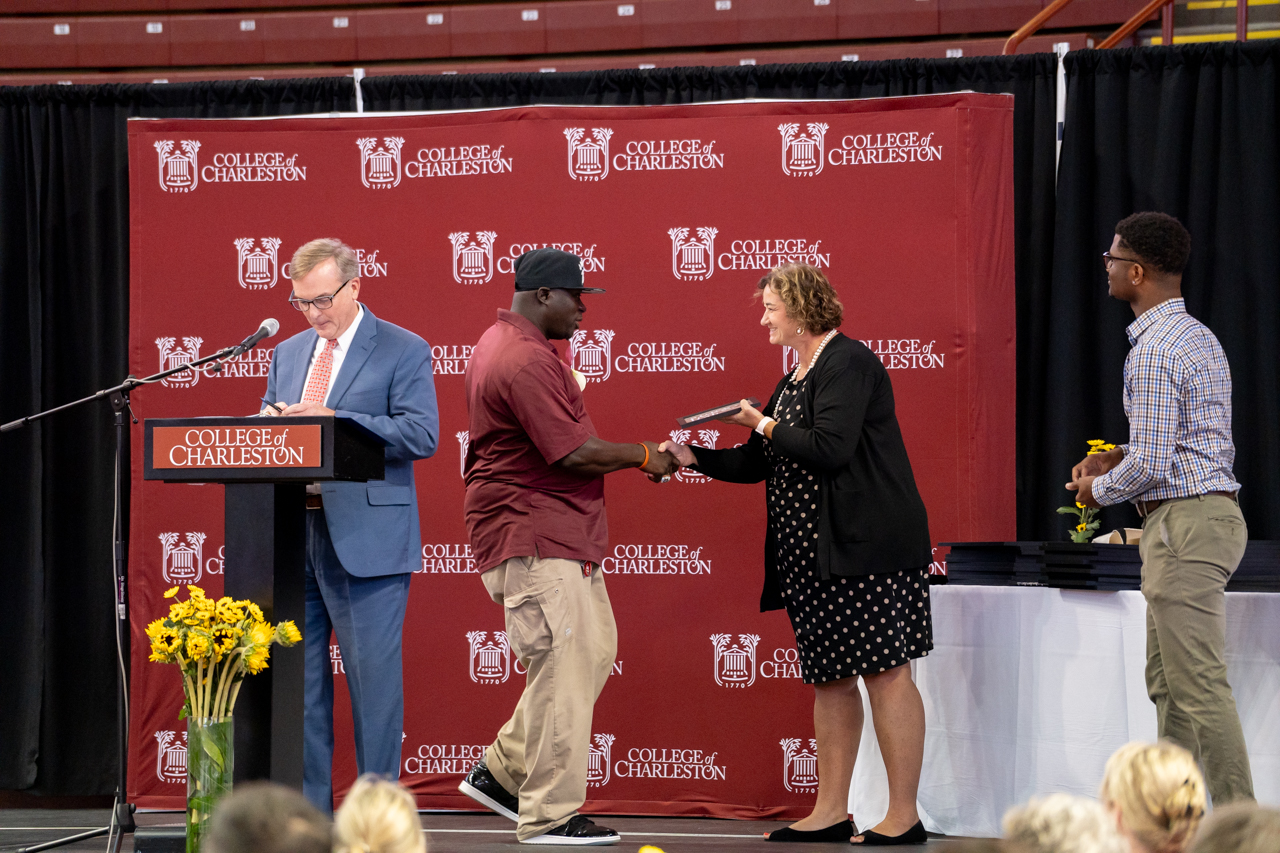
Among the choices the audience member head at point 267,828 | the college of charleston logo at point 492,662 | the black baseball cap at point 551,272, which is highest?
the black baseball cap at point 551,272

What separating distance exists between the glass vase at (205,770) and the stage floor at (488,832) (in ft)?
3.49

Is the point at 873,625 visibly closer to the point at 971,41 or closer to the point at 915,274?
the point at 915,274

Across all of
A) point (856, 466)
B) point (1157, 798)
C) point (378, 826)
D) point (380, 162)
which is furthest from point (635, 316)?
point (378, 826)

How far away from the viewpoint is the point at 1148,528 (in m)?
3.27

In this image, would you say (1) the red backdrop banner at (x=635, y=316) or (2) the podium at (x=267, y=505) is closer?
(2) the podium at (x=267, y=505)

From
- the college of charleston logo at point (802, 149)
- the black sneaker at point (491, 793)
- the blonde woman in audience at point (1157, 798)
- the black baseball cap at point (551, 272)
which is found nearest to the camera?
the blonde woman in audience at point (1157, 798)

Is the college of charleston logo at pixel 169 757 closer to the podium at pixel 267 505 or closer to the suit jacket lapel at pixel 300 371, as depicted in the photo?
the suit jacket lapel at pixel 300 371

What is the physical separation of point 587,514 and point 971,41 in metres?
3.19

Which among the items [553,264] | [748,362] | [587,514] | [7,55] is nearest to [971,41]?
[748,362]

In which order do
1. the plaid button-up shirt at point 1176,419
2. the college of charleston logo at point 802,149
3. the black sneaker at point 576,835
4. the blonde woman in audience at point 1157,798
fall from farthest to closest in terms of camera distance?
the college of charleston logo at point 802,149 → the black sneaker at point 576,835 → the plaid button-up shirt at point 1176,419 → the blonde woman in audience at point 1157,798

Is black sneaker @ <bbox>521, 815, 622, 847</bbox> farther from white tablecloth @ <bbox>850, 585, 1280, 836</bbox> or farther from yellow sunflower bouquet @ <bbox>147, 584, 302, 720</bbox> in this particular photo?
yellow sunflower bouquet @ <bbox>147, 584, 302, 720</bbox>

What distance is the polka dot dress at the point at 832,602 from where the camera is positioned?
3502 mm

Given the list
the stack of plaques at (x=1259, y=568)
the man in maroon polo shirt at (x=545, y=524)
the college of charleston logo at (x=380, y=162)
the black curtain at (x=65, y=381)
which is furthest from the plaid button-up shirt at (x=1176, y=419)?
the black curtain at (x=65, y=381)

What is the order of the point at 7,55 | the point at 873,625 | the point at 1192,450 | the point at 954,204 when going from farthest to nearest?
1. the point at 7,55
2. the point at 954,204
3. the point at 873,625
4. the point at 1192,450
